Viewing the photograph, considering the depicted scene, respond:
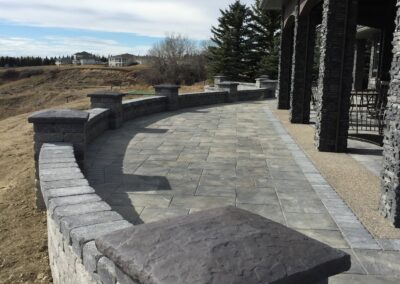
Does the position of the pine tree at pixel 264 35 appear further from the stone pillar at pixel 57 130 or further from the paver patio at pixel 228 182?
the stone pillar at pixel 57 130

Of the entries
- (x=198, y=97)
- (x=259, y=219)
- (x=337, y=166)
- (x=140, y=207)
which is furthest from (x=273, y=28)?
(x=259, y=219)

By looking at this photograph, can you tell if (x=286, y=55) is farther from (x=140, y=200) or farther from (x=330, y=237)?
(x=330, y=237)

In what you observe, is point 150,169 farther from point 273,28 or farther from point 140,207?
point 273,28

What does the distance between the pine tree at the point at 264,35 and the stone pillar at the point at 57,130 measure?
28.9 meters

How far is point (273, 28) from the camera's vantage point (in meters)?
36.8

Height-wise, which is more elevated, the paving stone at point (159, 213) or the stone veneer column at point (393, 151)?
the stone veneer column at point (393, 151)

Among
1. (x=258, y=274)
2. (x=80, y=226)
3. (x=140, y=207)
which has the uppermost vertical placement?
(x=258, y=274)

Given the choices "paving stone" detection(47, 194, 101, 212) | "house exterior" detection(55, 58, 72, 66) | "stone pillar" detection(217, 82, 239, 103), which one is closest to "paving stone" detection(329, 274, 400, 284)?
"paving stone" detection(47, 194, 101, 212)

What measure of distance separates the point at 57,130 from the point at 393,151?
4.65 m

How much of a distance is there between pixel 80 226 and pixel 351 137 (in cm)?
845

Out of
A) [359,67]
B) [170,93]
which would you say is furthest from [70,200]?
[359,67]

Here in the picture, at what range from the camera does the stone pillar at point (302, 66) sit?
12273 mm

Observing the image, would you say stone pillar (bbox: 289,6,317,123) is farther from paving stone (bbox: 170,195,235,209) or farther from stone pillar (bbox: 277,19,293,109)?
paving stone (bbox: 170,195,235,209)

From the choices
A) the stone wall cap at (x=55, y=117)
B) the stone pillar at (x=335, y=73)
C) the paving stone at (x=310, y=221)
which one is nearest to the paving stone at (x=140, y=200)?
the stone wall cap at (x=55, y=117)
